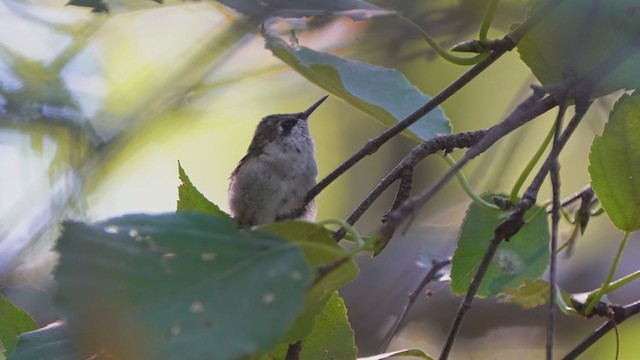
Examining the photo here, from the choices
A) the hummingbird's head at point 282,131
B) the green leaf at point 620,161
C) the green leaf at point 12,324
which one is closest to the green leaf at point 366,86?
the green leaf at point 620,161

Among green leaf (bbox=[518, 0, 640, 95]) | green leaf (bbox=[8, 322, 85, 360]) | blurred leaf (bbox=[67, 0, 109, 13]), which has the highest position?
blurred leaf (bbox=[67, 0, 109, 13])

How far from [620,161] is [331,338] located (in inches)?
20.9

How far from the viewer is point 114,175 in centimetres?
310

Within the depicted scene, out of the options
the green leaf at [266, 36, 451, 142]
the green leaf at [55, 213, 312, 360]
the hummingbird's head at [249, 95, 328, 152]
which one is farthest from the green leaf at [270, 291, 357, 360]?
the hummingbird's head at [249, 95, 328, 152]

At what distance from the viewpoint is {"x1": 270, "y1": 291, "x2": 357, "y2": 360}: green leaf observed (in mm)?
1479

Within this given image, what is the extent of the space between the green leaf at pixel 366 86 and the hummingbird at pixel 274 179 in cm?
77

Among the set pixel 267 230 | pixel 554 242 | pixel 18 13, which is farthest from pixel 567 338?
pixel 267 230

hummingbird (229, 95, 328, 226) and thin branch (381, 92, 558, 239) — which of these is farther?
hummingbird (229, 95, 328, 226)

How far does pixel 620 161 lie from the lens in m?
1.43

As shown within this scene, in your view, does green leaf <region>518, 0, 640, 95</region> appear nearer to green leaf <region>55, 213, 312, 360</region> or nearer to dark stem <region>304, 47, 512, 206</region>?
dark stem <region>304, 47, 512, 206</region>

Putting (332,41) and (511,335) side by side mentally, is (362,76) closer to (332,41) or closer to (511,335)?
(332,41)

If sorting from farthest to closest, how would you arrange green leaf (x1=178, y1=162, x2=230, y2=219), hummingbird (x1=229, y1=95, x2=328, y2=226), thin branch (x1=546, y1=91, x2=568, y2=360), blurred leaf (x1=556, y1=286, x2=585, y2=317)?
hummingbird (x1=229, y1=95, x2=328, y2=226) → blurred leaf (x1=556, y1=286, x2=585, y2=317) → green leaf (x1=178, y1=162, x2=230, y2=219) → thin branch (x1=546, y1=91, x2=568, y2=360)

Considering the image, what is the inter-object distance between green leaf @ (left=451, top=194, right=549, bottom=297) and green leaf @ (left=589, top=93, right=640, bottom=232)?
0.75 feet

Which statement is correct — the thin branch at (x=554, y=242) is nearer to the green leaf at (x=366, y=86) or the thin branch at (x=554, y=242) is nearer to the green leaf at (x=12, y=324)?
the green leaf at (x=366, y=86)
